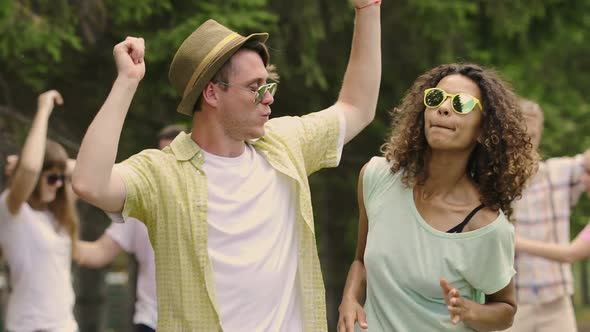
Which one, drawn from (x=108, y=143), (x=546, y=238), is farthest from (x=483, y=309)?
(x=546, y=238)

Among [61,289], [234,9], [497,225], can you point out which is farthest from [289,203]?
[234,9]

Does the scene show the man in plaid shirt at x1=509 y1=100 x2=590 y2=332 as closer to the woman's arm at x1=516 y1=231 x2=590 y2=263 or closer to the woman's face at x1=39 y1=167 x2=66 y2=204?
the woman's arm at x1=516 y1=231 x2=590 y2=263

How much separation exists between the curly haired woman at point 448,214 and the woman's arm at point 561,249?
2.14 m

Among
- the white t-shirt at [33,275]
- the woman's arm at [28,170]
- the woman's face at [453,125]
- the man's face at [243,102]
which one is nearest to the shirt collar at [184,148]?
the man's face at [243,102]

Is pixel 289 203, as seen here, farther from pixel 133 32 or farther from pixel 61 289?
pixel 133 32

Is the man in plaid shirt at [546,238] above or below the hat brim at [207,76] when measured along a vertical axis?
below

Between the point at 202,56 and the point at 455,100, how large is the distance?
0.92m

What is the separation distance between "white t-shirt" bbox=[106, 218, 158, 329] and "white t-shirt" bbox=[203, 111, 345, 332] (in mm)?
2923

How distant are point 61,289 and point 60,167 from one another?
705 mm

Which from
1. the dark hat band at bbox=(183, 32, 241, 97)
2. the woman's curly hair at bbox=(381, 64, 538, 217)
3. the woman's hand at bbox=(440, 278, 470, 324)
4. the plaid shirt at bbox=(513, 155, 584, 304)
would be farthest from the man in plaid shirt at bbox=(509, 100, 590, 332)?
the dark hat band at bbox=(183, 32, 241, 97)

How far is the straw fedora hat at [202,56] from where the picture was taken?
15.1ft

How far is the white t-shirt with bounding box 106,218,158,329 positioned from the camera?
755 centimetres

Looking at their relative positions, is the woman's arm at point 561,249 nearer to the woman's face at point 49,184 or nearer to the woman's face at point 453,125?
the woman's face at point 453,125

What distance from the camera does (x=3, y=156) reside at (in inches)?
411
